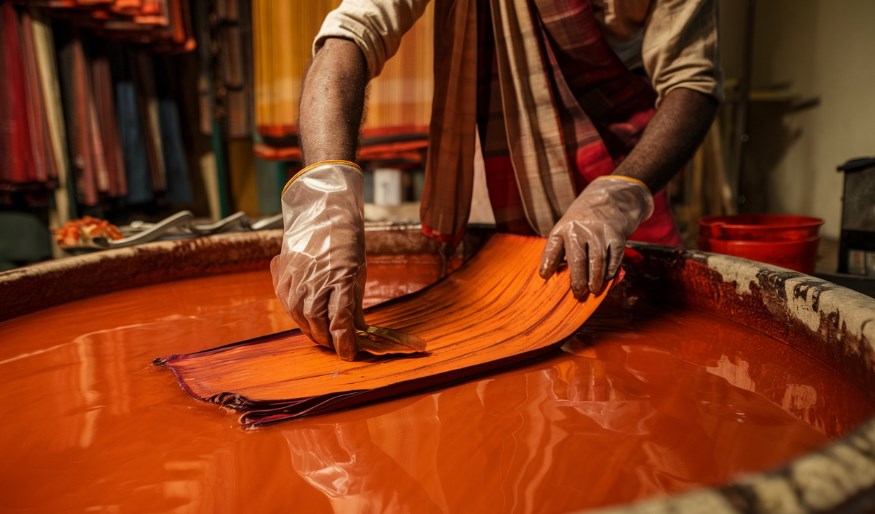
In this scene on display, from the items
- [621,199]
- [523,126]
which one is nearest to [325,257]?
[621,199]

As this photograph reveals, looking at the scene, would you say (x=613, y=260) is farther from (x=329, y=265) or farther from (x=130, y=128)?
(x=130, y=128)

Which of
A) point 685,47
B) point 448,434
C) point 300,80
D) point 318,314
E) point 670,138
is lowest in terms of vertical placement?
point 448,434

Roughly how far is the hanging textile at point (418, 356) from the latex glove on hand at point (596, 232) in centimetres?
4

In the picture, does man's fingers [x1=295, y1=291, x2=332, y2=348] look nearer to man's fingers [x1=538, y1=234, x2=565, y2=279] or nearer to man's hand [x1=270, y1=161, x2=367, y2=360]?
man's hand [x1=270, y1=161, x2=367, y2=360]

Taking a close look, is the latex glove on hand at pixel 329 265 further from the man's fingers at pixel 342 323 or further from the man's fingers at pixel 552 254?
the man's fingers at pixel 552 254

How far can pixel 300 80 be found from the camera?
288 cm

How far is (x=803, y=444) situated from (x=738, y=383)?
0.56 feet

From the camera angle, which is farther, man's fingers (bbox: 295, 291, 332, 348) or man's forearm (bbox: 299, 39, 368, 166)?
man's forearm (bbox: 299, 39, 368, 166)

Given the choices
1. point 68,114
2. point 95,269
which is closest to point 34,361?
point 95,269

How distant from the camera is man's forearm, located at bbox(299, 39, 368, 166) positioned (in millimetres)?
988

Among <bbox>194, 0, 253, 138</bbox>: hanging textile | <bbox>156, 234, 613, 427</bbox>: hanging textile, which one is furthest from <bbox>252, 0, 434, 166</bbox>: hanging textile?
<bbox>156, 234, 613, 427</bbox>: hanging textile

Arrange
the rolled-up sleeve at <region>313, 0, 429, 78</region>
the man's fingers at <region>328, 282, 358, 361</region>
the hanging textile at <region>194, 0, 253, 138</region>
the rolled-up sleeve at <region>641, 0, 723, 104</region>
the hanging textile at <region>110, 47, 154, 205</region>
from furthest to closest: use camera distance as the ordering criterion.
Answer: the hanging textile at <region>194, 0, 253, 138</region> → the hanging textile at <region>110, 47, 154, 205</region> → the rolled-up sleeve at <region>641, 0, 723, 104</region> → the rolled-up sleeve at <region>313, 0, 429, 78</region> → the man's fingers at <region>328, 282, 358, 361</region>

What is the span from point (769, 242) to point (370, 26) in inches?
40.7

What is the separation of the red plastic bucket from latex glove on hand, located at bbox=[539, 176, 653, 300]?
1.22ft
